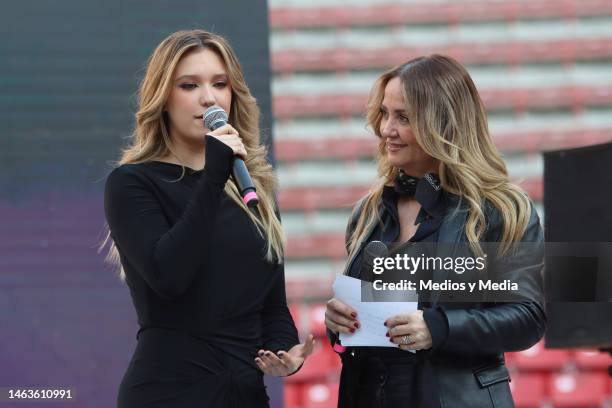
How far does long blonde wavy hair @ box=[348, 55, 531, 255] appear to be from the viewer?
2105 mm

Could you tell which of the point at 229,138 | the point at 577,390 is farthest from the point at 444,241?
the point at 577,390

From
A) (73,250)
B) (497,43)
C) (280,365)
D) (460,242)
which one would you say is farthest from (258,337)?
(497,43)

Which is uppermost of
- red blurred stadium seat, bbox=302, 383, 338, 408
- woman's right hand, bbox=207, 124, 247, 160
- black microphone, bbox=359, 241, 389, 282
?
woman's right hand, bbox=207, 124, 247, 160

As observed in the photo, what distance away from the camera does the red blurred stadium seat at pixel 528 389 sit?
5.29 meters

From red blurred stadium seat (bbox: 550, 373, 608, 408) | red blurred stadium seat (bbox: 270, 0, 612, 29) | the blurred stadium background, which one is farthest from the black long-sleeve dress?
red blurred stadium seat (bbox: 550, 373, 608, 408)

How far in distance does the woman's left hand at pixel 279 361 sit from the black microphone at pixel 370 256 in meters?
0.23

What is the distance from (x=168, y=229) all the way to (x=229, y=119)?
0.36 meters

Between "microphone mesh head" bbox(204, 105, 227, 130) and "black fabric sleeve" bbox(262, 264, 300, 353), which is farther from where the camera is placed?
"black fabric sleeve" bbox(262, 264, 300, 353)

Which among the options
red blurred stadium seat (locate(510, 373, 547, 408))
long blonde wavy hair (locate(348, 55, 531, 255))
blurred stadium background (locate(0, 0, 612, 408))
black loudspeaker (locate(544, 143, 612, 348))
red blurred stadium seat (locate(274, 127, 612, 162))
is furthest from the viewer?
red blurred stadium seat (locate(510, 373, 547, 408))

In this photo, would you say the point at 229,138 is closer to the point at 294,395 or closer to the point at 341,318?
the point at 341,318

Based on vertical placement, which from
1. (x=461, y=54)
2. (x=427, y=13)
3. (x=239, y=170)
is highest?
(x=427, y=13)

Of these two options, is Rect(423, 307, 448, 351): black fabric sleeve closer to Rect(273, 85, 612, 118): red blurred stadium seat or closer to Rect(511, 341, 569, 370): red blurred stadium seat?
Rect(273, 85, 612, 118): red blurred stadium seat

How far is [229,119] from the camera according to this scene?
222cm

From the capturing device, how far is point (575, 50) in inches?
204
